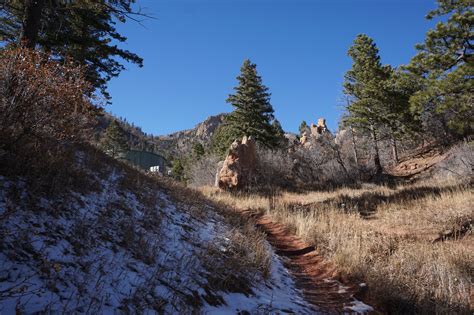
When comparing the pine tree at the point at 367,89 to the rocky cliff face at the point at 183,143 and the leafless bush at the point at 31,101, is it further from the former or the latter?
the rocky cliff face at the point at 183,143

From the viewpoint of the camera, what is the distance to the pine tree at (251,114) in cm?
2645

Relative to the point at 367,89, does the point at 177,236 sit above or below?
below

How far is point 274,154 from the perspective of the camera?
24453mm

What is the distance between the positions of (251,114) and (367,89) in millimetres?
9546

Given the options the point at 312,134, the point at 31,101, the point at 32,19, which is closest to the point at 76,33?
the point at 32,19

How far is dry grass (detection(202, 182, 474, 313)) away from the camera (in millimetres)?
4297

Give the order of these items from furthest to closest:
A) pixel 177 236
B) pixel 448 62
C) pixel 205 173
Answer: pixel 205 173, pixel 448 62, pixel 177 236

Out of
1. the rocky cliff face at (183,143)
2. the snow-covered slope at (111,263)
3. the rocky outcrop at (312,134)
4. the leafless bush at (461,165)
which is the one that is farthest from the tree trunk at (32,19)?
the rocky cliff face at (183,143)

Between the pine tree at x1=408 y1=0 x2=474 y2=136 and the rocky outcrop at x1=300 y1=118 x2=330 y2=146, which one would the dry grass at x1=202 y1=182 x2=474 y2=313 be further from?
the rocky outcrop at x1=300 y1=118 x2=330 y2=146

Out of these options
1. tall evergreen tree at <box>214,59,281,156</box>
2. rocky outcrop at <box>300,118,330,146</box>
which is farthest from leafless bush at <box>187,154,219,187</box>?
rocky outcrop at <box>300,118,330,146</box>

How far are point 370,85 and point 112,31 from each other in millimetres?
16864

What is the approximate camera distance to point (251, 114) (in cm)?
2661

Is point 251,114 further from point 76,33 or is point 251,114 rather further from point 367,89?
point 76,33

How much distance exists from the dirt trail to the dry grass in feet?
0.73
